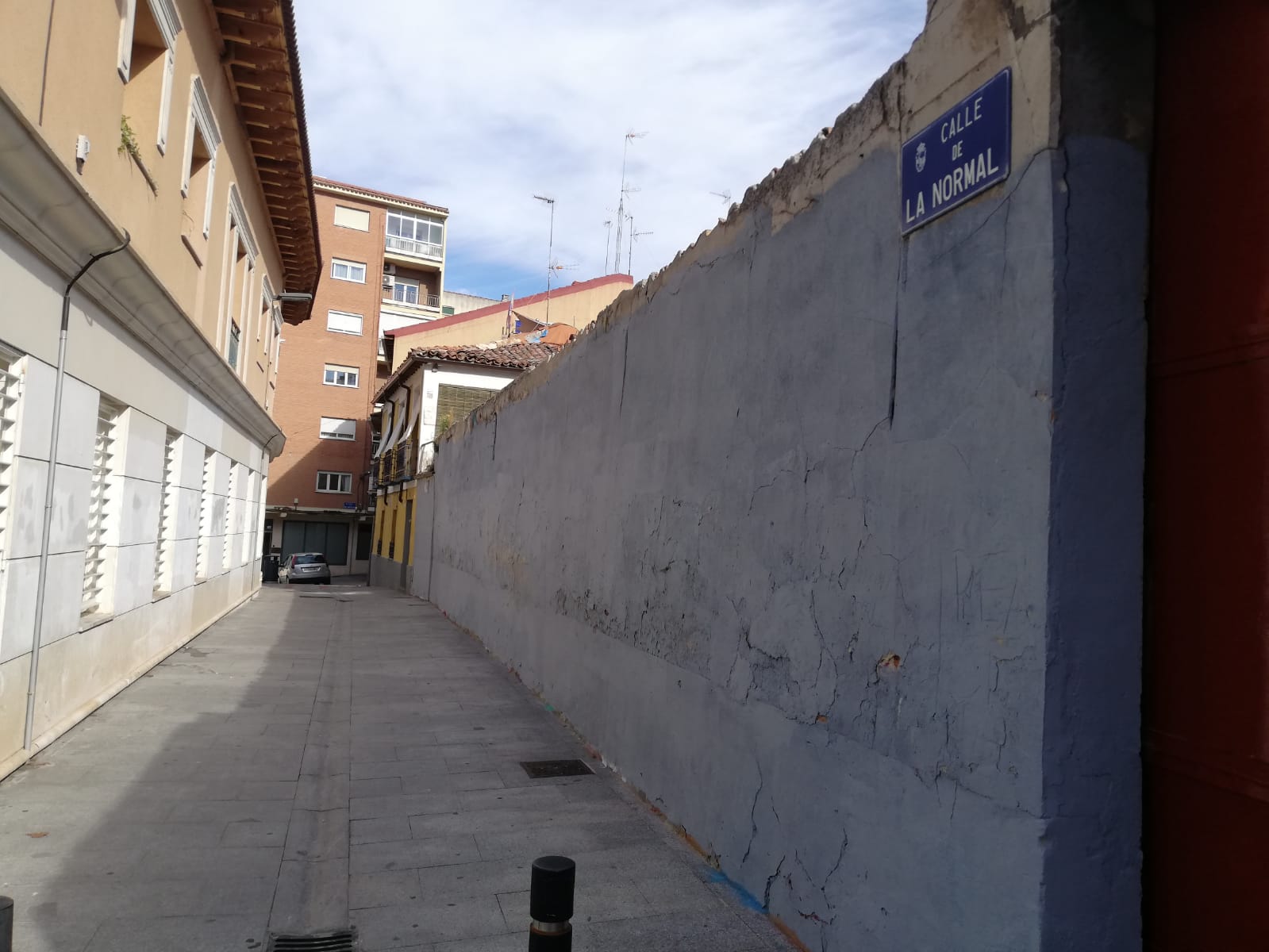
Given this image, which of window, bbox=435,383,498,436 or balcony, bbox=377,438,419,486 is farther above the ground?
window, bbox=435,383,498,436

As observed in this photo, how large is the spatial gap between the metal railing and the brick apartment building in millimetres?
1883

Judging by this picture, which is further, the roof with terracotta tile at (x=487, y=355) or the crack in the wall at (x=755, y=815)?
the roof with terracotta tile at (x=487, y=355)

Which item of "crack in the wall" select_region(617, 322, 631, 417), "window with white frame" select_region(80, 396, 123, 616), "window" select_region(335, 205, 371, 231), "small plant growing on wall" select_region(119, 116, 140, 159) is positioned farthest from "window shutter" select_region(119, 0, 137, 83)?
"window" select_region(335, 205, 371, 231)

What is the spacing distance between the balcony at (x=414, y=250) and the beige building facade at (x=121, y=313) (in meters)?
28.3

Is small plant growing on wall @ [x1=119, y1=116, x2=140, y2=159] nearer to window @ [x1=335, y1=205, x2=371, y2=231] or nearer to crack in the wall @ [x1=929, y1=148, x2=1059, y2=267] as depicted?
crack in the wall @ [x1=929, y1=148, x2=1059, y2=267]

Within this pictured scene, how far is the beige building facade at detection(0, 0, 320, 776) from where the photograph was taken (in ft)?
17.3

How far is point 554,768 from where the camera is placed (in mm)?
6367

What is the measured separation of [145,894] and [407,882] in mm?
1134

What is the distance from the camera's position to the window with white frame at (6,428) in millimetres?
5234

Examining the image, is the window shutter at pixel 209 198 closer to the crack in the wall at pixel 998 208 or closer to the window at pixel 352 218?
the crack in the wall at pixel 998 208

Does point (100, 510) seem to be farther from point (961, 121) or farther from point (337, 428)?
point (337, 428)

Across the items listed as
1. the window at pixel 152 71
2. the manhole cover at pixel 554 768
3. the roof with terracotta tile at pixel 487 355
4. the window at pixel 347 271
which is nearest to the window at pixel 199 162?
the window at pixel 152 71

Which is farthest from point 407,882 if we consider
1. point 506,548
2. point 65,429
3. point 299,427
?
point 299,427

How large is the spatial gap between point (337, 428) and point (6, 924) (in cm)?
3720
